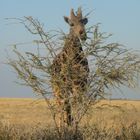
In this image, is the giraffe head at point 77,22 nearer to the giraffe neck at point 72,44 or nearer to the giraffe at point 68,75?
the giraffe neck at point 72,44

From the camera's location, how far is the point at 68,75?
13211 mm

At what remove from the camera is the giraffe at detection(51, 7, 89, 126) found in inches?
519

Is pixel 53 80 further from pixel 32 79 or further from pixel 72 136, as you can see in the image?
pixel 72 136

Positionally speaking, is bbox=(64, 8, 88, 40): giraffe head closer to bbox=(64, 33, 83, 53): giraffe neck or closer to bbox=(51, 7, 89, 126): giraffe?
bbox=(64, 33, 83, 53): giraffe neck

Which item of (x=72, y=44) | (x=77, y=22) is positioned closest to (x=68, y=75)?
(x=72, y=44)

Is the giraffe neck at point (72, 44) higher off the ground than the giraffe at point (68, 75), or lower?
higher

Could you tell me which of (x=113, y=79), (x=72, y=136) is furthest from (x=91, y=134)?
(x=113, y=79)

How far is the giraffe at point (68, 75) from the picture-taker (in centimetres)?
1318

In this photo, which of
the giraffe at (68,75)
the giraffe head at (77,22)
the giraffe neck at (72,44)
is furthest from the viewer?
the giraffe head at (77,22)

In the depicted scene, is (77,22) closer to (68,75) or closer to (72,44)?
(72,44)

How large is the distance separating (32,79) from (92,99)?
138 cm

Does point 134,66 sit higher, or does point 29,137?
point 134,66

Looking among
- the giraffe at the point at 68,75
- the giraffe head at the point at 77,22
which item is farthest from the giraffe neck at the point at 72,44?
the giraffe head at the point at 77,22

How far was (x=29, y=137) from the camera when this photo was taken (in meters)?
12.3
